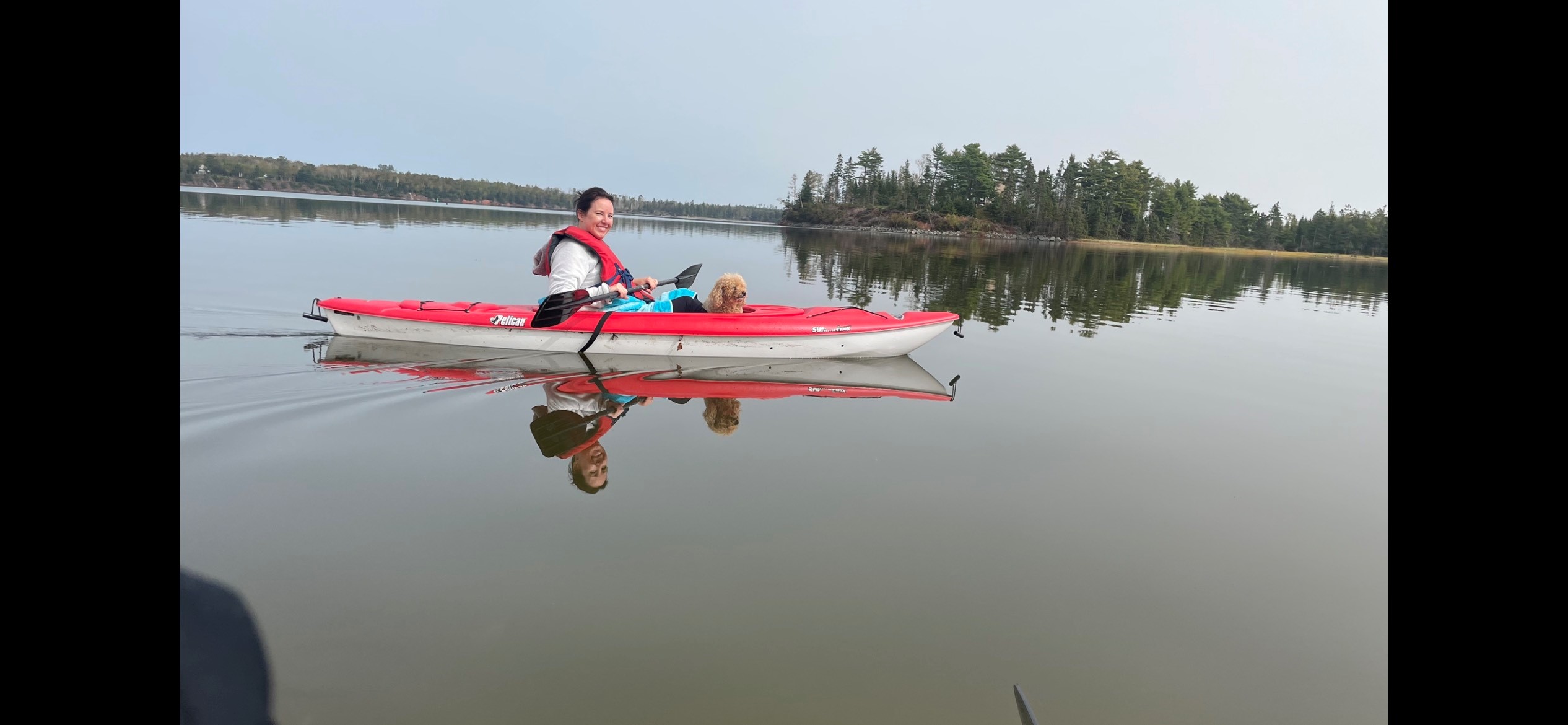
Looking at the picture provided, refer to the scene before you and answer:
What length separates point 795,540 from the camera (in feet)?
14.0

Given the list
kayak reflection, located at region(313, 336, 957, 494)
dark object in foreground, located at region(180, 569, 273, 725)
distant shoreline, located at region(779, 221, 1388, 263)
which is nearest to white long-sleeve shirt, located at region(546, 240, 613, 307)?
kayak reflection, located at region(313, 336, 957, 494)

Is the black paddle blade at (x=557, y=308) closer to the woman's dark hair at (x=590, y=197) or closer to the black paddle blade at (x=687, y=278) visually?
the woman's dark hair at (x=590, y=197)

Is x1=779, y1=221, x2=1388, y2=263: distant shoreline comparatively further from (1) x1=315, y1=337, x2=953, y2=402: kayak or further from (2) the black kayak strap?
(2) the black kayak strap

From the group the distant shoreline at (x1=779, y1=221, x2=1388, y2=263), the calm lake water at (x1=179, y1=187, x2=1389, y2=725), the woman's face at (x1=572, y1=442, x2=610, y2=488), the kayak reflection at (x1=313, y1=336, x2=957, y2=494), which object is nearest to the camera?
the calm lake water at (x1=179, y1=187, x2=1389, y2=725)

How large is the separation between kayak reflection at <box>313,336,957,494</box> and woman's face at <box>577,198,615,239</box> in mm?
1515

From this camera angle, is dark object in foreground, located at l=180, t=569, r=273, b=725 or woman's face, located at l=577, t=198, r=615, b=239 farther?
woman's face, located at l=577, t=198, r=615, b=239

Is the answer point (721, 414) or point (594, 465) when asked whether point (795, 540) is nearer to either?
point (594, 465)

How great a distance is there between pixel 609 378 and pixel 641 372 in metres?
0.45

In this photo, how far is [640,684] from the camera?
2.95 meters

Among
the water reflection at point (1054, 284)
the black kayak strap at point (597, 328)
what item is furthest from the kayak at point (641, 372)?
the water reflection at point (1054, 284)

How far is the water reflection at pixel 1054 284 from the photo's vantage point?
16.2m

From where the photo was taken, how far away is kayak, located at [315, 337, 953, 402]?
764 centimetres
